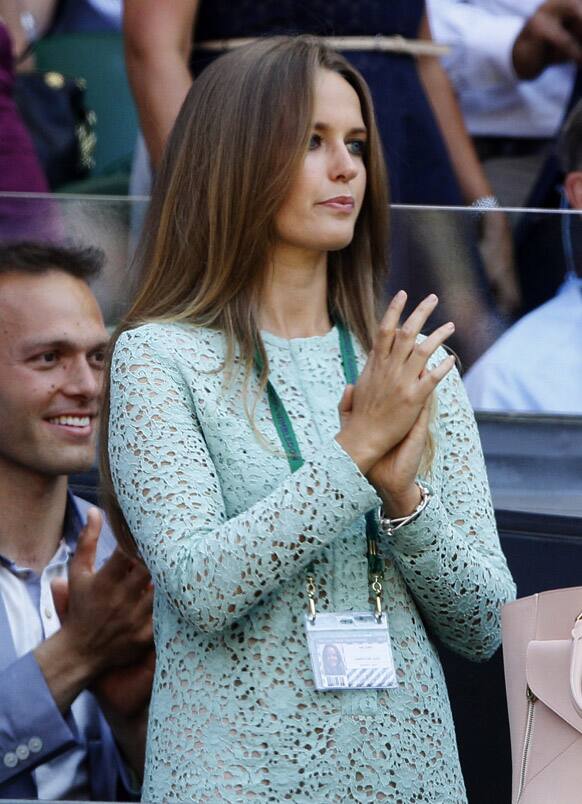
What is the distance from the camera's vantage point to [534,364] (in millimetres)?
3115

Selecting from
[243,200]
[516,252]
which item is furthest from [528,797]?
[516,252]

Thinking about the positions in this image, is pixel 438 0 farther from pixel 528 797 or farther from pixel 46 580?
pixel 528 797

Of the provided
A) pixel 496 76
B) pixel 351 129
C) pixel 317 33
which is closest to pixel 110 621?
pixel 351 129

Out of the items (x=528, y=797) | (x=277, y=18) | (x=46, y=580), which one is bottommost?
(x=46, y=580)

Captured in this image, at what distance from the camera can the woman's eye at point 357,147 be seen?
270cm

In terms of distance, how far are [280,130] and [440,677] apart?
0.91 m

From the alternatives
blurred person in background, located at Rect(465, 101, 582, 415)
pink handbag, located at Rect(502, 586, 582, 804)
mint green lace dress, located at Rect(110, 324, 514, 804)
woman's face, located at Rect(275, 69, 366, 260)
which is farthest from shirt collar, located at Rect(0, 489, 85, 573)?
pink handbag, located at Rect(502, 586, 582, 804)

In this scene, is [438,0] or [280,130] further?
[438,0]

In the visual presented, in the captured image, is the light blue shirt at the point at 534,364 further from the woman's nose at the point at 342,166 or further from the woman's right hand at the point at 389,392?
the woman's right hand at the point at 389,392

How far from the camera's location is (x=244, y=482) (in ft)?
7.82

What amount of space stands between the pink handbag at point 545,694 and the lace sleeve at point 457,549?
0.14m

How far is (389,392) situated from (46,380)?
0.89 meters

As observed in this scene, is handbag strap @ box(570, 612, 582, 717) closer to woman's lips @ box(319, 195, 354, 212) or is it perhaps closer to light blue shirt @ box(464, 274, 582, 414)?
woman's lips @ box(319, 195, 354, 212)

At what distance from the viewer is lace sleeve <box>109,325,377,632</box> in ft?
7.28
